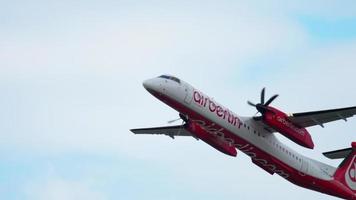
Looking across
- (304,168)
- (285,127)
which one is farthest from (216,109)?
(304,168)

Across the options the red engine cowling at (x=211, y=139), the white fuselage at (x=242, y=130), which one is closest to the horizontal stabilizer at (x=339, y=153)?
the white fuselage at (x=242, y=130)

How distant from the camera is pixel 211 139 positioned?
38.3 meters

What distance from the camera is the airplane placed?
1359 inches

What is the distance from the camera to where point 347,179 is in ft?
129

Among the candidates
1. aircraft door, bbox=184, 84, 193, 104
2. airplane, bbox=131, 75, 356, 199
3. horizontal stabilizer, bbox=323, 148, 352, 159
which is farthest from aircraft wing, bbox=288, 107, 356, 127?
aircraft door, bbox=184, 84, 193, 104

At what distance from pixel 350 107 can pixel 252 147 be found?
5332 mm

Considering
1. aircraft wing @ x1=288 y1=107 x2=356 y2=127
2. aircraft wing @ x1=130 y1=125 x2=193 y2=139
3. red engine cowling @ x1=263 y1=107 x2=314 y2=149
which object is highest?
aircraft wing @ x1=288 y1=107 x2=356 y2=127

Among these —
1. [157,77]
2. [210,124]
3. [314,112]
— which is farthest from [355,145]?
[157,77]

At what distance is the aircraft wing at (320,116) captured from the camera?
34.8 m

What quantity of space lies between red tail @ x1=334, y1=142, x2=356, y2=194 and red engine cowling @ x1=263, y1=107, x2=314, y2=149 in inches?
139

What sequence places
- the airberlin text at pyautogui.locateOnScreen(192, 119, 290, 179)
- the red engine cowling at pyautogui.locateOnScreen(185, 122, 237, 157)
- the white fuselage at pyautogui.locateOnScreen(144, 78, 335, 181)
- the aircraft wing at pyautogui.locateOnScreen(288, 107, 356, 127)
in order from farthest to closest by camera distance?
the red engine cowling at pyautogui.locateOnScreen(185, 122, 237, 157)
the airberlin text at pyautogui.locateOnScreen(192, 119, 290, 179)
the aircraft wing at pyautogui.locateOnScreen(288, 107, 356, 127)
the white fuselage at pyautogui.locateOnScreen(144, 78, 335, 181)

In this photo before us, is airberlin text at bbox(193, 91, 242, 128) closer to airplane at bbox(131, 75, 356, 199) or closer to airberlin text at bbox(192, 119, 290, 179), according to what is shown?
airplane at bbox(131, 75, 356, 199)

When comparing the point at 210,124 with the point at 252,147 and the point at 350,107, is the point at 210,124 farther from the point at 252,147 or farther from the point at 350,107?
the point at 350,107

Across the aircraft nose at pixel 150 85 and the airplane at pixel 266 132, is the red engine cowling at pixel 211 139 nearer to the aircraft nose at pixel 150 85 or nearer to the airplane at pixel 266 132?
the airplane at pixel 266 132
